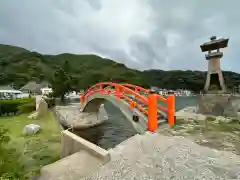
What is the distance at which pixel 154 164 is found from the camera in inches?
143

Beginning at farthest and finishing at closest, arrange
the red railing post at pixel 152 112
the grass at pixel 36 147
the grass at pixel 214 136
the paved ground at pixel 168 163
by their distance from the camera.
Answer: the red railing post at pixel 152 112, the grass at pixel 36 147, the grass at pixel 214 136, the paved ground at pixel 168 163

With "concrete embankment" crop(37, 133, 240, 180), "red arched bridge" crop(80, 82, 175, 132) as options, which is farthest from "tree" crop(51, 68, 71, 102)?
"concrete embankment" crop(37, 133, 240, 180)

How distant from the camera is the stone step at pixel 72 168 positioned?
3527 mm

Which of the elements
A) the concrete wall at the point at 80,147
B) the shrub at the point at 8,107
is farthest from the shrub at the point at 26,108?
the concrete wall at the point at 80,147

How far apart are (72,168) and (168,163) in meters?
2.41

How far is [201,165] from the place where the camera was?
3.50 meters

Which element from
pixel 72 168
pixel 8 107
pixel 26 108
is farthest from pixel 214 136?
pixel 8 107

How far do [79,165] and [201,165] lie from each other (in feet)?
9.87

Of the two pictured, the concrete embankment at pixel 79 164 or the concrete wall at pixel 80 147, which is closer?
the concrete embankment at pixel 79 164

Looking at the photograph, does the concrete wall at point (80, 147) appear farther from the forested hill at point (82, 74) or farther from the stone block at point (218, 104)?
the forested hill at point (82, 74)

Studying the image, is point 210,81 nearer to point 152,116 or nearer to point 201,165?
point 152,116

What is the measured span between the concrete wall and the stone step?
0.14 m

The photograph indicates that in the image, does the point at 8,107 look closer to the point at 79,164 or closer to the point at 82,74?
the point at 79,164

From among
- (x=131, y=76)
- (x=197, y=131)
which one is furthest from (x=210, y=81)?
(x=131, y=76)
